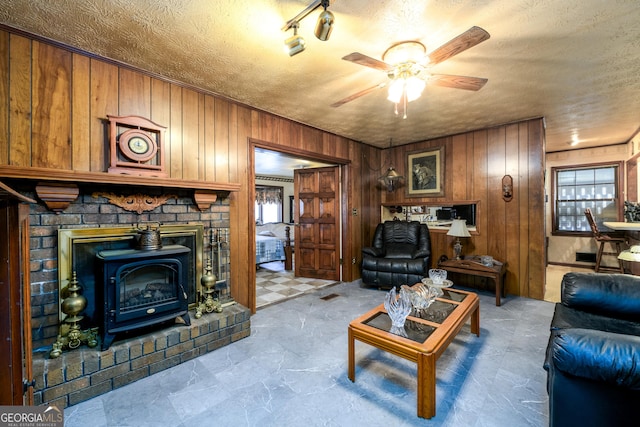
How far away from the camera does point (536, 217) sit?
11.5 feet

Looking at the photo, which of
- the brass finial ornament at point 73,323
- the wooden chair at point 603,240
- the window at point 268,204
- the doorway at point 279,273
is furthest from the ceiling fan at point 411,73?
the window at point 268,204

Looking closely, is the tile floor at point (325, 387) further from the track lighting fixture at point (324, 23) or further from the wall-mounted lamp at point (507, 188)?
the track lighting fixture at point (324, 23)

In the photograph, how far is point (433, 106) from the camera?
122 inches

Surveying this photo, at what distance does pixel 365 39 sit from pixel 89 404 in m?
3.06

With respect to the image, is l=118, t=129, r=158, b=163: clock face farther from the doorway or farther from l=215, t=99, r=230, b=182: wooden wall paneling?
the doorway

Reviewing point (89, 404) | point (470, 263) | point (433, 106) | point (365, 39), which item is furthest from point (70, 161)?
point (470, 263)

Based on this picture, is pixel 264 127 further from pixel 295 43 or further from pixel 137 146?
pixel 295 43

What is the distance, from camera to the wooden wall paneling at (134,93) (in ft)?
7.25

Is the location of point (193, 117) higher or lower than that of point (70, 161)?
higher

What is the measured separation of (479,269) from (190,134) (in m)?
3.81

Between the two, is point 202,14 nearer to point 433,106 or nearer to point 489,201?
point 433,106

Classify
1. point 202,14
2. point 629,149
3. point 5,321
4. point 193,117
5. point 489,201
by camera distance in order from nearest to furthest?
1. point 5,321
2. point 202,14
3. point 193,117
4. point 489,201
5. point 629,149

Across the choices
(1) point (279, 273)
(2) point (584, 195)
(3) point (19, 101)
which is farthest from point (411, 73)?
(2) point (584, 195)

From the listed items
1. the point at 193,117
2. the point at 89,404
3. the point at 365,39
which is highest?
the point at 365,39
